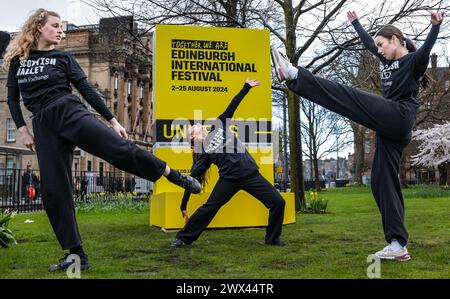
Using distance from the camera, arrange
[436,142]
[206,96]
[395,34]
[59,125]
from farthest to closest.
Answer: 1. [436,142]
2. [206,96]
3. [395,34]
4. [59,125]

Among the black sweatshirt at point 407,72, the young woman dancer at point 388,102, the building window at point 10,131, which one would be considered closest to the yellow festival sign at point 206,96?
the young woman dancer at point 388,102

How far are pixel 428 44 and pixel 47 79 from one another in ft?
11.7

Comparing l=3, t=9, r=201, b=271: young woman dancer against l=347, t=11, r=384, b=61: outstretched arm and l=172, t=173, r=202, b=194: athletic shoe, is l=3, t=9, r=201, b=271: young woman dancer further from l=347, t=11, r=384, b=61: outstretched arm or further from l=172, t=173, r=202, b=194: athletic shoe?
l=347, t=11, r=384, b=61: outstretched arm

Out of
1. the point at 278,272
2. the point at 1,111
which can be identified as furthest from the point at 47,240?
the point at 1,111

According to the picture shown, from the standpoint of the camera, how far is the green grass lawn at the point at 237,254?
15.2 feet

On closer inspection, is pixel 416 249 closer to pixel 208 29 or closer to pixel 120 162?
pixel 120 162

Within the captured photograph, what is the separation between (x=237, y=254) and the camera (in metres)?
5.95

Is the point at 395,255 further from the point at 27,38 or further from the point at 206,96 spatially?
the point at 206,96

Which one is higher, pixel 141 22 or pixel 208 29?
pixel 141 22

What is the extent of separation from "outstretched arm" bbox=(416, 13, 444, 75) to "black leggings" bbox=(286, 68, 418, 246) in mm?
383

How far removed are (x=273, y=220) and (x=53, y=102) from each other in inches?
130

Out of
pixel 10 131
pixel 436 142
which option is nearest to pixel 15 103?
pixel 436 142

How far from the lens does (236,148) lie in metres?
6.77

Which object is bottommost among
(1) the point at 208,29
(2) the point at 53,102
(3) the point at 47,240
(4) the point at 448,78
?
(3) the point at 47,240
